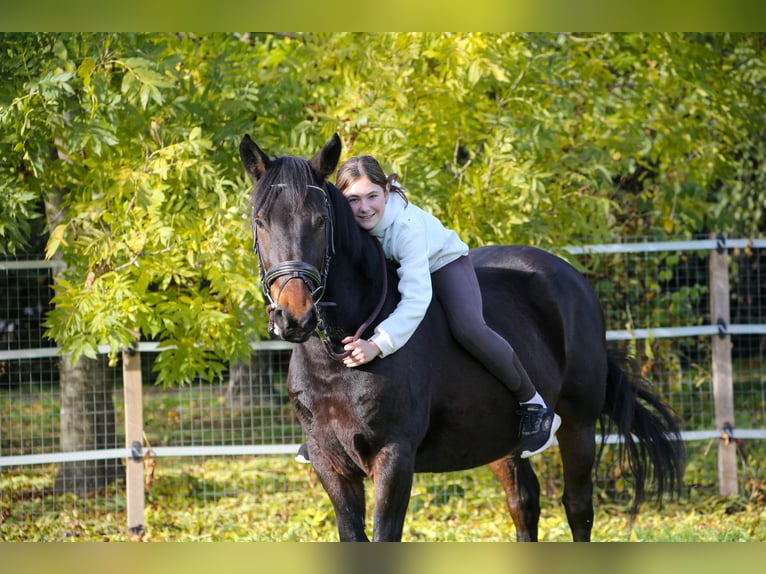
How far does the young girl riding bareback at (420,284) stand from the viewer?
10.8ft

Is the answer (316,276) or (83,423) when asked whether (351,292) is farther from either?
(83,423)

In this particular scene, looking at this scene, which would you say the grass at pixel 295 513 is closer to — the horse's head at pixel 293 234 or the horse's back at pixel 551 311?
the horse's back at pixel 551 311

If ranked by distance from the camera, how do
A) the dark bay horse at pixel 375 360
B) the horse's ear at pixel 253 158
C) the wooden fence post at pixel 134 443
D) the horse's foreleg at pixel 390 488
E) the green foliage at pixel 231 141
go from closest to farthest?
the dark bay horse at pixel 375 360 → the horse's ear at pixel 253 158 → the horse's foreleg at pixel 390 488 → the green foliage at pixel 231 141 → the wooden fence post at pixel 134 443

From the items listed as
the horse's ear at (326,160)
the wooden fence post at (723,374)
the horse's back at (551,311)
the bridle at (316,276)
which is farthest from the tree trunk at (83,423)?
the wooden fence post at (723,374)

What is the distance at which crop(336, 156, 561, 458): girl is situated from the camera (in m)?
3.28

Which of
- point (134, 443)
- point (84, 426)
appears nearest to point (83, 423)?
point (84, 426)

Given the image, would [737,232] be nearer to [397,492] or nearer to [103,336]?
[103,336]

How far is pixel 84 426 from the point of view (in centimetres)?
679

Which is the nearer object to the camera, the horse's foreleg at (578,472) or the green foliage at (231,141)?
the horse's foreleg at (578,472)

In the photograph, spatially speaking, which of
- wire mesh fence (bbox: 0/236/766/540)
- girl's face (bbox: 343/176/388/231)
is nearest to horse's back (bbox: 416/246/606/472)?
girl's face (bbox: 343/176/388/231)

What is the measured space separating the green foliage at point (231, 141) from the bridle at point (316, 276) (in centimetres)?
231

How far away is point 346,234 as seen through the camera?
3.21 metres
